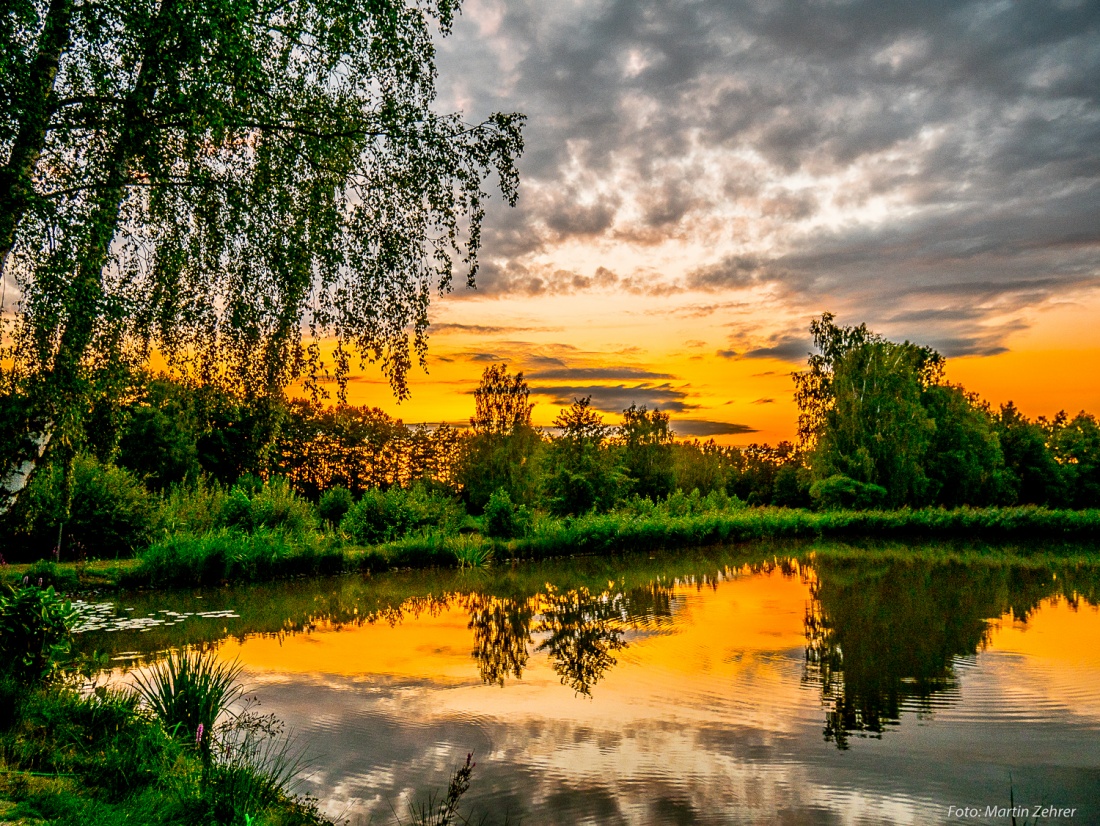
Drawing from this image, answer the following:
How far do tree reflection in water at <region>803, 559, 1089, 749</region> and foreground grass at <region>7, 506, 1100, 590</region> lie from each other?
741cm

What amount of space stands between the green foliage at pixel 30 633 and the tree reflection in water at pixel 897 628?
683 centimetres

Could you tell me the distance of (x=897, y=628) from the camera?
474 inches

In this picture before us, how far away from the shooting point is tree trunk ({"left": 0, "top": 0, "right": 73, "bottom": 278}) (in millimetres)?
4477

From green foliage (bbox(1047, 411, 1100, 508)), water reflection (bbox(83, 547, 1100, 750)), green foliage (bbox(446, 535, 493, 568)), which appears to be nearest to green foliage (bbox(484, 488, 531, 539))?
green foliage (bbox(446, 535, 493, 568))

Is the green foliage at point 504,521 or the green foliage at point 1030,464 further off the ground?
the green foliage at point 1030,464

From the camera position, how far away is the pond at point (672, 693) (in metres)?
5.46

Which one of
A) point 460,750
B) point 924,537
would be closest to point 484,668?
point 460,750

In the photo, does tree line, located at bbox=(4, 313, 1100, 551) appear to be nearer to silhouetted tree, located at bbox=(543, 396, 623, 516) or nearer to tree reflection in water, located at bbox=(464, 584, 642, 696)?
silhouetted tree, located at bbox=(543, 396, 623, 516)

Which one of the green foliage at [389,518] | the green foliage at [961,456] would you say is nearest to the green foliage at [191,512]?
the green foliage at [389,518]

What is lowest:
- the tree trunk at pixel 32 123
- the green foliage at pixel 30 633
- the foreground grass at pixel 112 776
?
the foreground grass at pixel 112 776

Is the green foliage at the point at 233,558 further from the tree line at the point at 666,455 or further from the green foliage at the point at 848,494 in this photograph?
the green foliage at the point at 848,494

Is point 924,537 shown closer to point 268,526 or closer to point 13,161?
point 268,526

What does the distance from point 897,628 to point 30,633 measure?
468 inches

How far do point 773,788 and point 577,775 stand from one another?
1.53m
